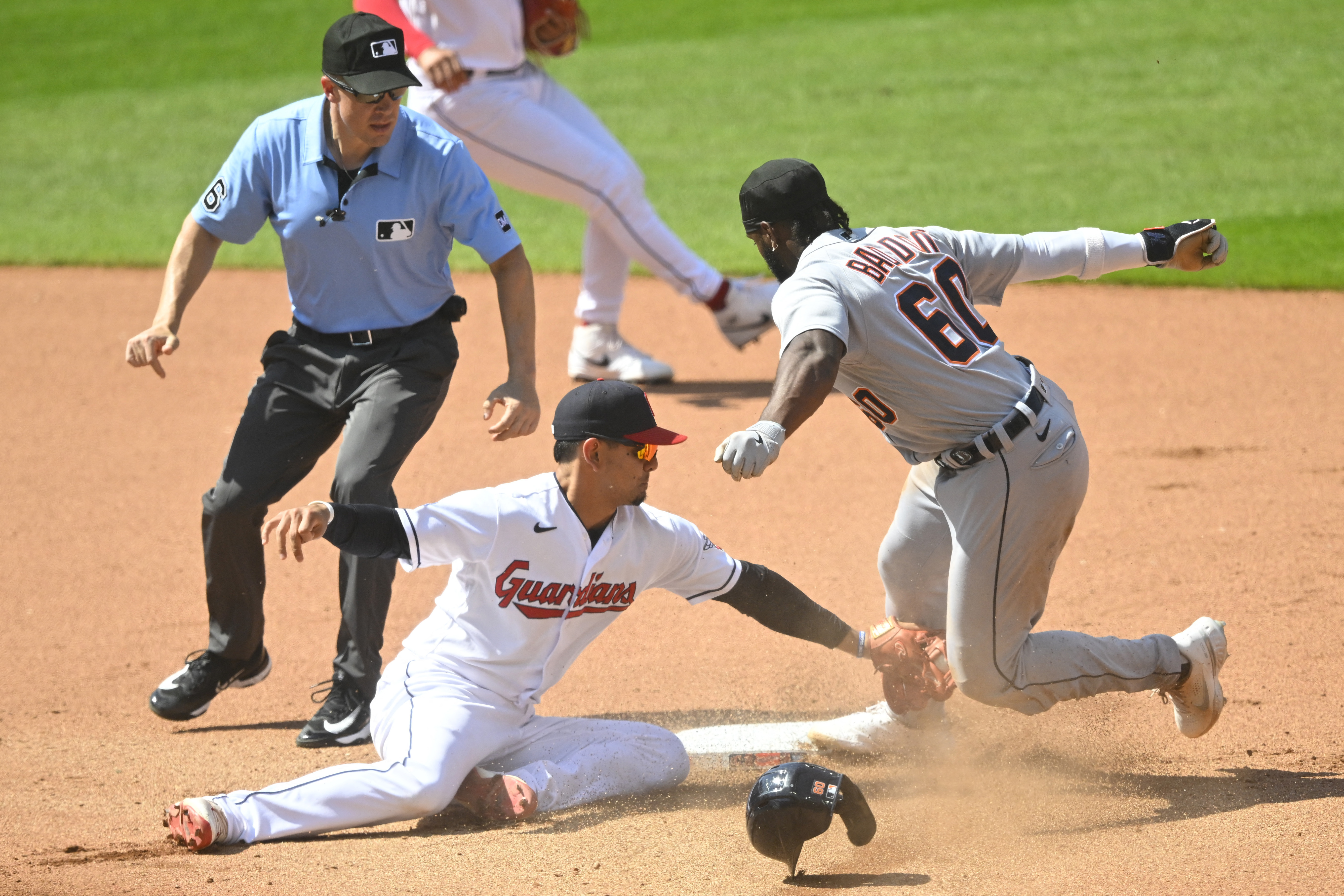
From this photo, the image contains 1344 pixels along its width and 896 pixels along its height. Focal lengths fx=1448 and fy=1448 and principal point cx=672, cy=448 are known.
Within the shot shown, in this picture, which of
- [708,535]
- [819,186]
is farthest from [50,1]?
[819,186]

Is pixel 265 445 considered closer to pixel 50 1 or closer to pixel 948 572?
pixel 948 572

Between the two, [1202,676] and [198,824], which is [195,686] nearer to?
[198,824]

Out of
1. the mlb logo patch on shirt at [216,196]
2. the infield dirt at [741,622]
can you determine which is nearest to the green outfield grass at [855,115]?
the infield dirt at [741,622]

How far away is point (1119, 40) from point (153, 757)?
44.2 ft

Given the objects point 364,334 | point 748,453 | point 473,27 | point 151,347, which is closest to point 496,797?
point 748,453

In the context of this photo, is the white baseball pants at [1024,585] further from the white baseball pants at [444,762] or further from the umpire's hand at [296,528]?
the umpire's hand at [296,528]

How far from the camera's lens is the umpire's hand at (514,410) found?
4469 millimetres

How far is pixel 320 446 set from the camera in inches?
194

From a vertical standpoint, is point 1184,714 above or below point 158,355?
below

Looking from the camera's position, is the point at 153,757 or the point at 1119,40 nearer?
the point at 153,757

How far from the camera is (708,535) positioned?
634 centimetres

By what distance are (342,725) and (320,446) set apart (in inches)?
37.0

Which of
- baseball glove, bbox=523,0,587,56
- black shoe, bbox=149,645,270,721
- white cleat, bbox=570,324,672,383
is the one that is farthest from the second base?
baseball glove, bbox=523,0,587,56

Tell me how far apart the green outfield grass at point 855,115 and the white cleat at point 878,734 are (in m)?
5.79
